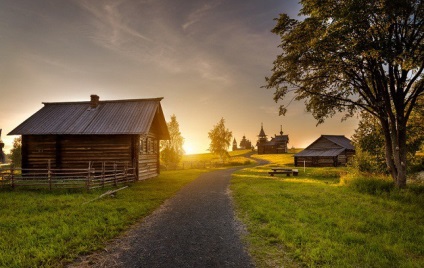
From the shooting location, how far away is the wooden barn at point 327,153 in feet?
139

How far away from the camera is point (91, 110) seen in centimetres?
2353

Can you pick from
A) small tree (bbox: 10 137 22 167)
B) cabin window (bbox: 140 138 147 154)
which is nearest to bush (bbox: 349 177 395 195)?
cabin window (bbox: 140 138 147 154)

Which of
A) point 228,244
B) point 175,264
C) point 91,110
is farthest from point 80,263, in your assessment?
point 91,110

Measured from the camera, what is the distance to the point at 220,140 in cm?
5153

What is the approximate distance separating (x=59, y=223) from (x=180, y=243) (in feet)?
15.5

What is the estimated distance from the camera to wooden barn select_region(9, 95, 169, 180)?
2006 cm

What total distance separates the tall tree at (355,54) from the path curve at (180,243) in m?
9.26

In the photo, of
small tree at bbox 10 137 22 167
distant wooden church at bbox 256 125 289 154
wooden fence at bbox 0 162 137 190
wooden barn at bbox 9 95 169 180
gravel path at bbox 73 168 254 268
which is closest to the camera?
gravel path at bbox 73 168 254 268

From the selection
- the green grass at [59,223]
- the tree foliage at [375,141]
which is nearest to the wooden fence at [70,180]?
the green grass at [59,223]

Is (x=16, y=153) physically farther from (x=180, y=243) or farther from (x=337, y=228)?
(x=337, y=228)

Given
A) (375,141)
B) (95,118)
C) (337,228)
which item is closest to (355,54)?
(337,228)

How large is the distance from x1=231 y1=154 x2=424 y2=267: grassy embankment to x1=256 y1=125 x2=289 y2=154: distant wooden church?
74247mm

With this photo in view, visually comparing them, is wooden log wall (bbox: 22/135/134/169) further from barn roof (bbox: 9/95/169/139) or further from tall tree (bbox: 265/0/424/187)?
tall tree (bbox: 265/0/424/187)

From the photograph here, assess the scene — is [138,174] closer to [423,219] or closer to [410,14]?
[423,219]
